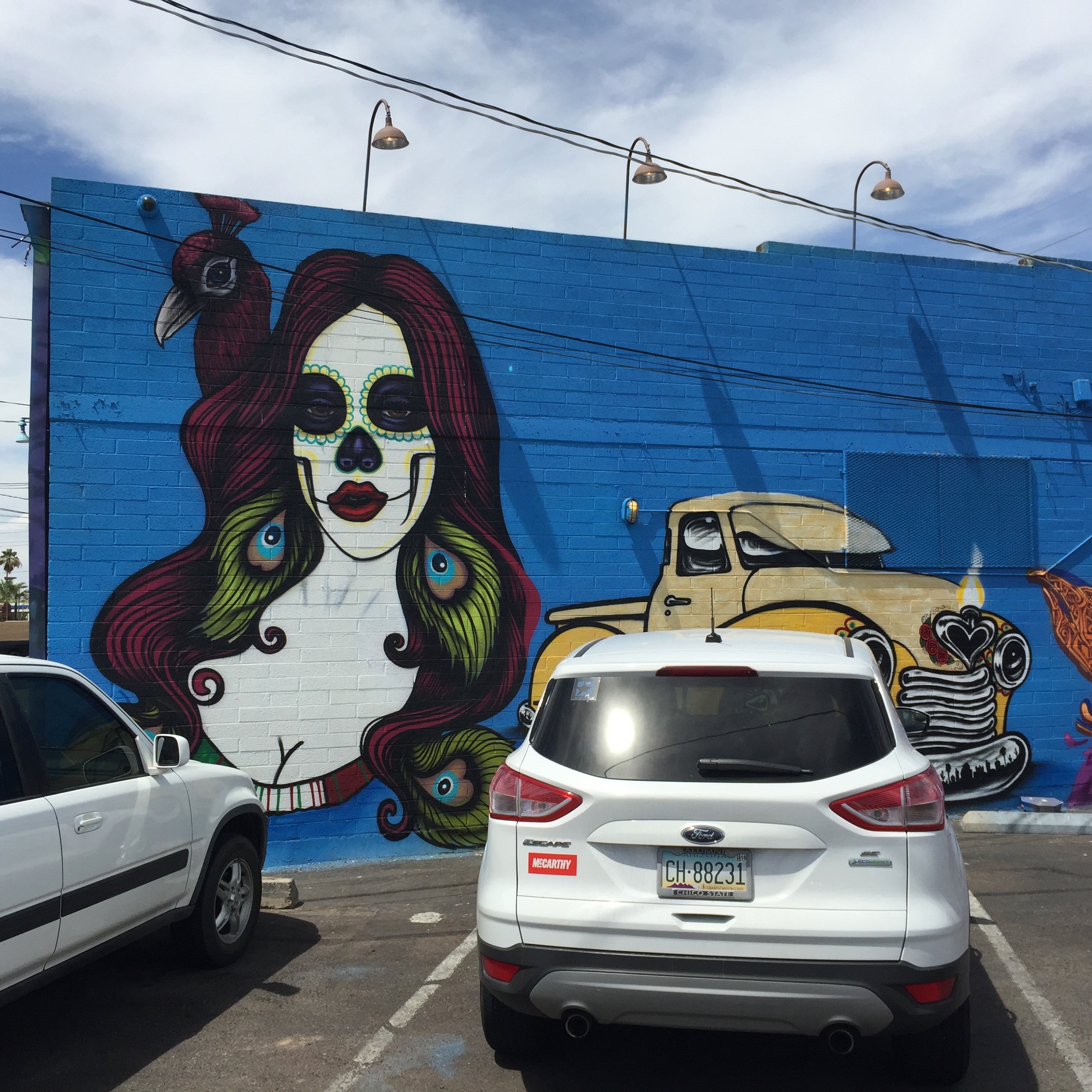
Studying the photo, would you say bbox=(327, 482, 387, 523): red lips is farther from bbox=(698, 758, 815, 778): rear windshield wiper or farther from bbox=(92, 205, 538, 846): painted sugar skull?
bbox=(698, 758, 815, 778): rear windshield wiper

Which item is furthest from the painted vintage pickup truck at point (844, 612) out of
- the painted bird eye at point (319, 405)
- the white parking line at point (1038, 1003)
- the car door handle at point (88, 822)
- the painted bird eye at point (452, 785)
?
the car door handle at point (88, 822)

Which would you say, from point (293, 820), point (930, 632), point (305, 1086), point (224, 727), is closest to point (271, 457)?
point (224, 727)

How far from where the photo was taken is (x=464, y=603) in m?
8.73

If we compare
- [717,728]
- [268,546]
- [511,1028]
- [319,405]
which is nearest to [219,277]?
[319,405]

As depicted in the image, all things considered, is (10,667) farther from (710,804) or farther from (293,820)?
(293,820)

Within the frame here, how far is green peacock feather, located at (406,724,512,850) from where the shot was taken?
859 cm

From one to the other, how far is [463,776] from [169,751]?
3.97 metres

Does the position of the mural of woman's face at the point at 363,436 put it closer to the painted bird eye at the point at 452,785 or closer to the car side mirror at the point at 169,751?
the painted bird eye at the point at 452,785

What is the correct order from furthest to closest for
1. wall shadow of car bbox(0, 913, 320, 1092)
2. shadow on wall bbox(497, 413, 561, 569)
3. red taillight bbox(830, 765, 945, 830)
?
shadow on wall bbox(497, 413, 561, 569), wall shadow of car bbox(0, 913, 320, 1092), red taillight bbox(830, 765, 945, 830)

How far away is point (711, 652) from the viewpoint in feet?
13.3

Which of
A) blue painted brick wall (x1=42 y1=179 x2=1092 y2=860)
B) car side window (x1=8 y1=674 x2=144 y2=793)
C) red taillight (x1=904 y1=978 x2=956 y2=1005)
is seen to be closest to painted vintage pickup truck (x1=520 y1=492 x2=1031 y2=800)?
blue painted brick wall (x1=42 y1=179 x2=1092 y2=860)

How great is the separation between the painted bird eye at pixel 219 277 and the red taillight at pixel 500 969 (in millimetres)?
6379

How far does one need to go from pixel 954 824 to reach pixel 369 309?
6.93 m

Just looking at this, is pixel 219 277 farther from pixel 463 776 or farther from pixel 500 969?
pixel 500 969
